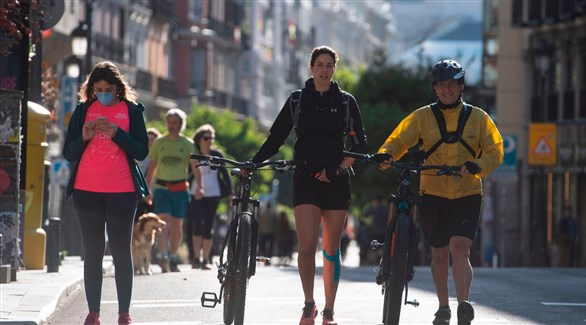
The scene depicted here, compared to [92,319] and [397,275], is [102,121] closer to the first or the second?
[92,319]

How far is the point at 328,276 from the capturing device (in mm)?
12742

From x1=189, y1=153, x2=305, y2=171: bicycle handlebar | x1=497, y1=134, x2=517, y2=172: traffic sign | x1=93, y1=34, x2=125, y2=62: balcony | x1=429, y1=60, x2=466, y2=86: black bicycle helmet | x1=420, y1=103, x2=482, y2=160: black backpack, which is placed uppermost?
x1=93, y1=34, x2=125, y2=62: balcony

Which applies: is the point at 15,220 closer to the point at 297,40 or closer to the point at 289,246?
the point at 289,246

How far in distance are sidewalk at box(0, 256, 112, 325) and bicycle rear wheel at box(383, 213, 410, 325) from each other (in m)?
2.79

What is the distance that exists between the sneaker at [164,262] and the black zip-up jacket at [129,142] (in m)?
10.2

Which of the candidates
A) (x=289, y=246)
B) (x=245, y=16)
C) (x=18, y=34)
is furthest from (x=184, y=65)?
(x=18, y=34)

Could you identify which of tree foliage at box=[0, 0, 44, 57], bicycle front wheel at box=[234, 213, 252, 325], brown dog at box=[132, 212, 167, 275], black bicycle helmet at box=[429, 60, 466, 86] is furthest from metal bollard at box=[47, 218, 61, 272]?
black bicycle helmet at box=[429, 60, 466, 86]

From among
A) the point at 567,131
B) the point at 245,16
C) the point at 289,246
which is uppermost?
the point at 245,16

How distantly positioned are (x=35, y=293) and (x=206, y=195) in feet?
22.5

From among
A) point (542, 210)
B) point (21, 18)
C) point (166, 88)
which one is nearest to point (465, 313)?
point (21, 18)

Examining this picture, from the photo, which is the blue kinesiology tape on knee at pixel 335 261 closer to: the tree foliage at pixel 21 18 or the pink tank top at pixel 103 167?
the pink tank top at pixel 103 167

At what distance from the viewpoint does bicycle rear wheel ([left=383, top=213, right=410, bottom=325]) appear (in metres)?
11.5

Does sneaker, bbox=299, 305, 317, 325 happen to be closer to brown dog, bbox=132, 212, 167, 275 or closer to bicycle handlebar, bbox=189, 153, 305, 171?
bicycle handlebar, bbox=189, 153, 305, 171

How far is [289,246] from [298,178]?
124 feet
